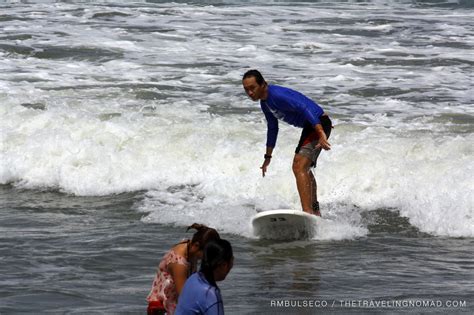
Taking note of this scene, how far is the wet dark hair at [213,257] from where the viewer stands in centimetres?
416

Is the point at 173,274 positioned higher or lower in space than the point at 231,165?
higher

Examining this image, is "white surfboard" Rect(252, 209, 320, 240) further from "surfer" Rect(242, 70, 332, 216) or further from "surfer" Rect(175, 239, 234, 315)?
"surfer" Rect(175, 239, 234, 315)

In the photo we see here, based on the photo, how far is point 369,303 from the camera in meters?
6.75

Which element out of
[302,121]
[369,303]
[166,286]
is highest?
[166,286]

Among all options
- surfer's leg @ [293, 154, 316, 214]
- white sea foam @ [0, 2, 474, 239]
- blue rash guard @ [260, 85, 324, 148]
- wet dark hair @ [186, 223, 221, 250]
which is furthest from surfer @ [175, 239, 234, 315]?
white sea foam @ [0, 2, 474, 239]

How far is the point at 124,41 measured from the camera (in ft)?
74.3

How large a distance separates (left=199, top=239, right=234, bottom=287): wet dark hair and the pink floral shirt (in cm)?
85

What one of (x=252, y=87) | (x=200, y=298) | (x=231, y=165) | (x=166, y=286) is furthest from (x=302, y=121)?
(x=200, y=298)

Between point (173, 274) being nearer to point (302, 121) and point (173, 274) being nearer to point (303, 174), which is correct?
point (302, 121)

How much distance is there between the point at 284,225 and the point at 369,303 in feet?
7.23

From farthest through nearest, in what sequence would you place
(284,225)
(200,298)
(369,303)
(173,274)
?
(284,225) < (369,303) < (173,274) < (200,298)

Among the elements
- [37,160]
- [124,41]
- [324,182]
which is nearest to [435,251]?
[324,182]

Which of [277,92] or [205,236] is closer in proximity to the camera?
[205,236]

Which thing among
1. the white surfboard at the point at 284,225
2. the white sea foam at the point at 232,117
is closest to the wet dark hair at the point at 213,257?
the white surfboard at the point at 284,225
